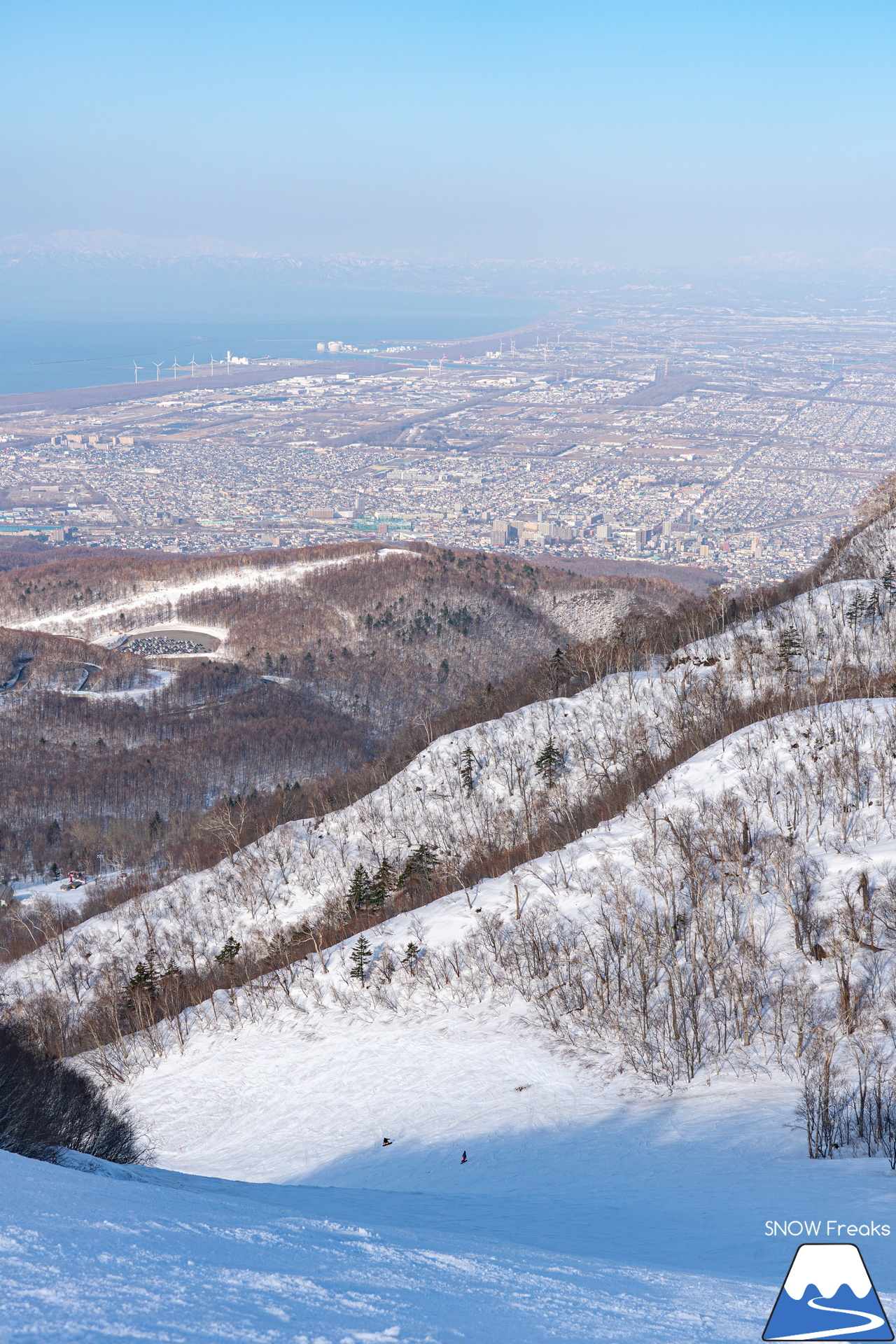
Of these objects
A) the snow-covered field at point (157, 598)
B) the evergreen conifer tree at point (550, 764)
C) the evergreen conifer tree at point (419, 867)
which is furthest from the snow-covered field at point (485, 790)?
the snow-covered field at point (157, 598)

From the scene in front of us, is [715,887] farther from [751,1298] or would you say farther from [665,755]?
[751,1298]

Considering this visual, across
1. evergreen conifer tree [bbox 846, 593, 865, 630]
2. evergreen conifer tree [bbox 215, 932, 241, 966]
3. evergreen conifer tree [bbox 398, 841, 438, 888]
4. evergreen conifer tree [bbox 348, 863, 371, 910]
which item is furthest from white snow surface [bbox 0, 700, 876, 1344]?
evergreen conifer tree [bbox 846, 593, 865, 630]

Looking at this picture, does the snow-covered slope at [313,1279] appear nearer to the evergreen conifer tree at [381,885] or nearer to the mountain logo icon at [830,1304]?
the mountain logo icon at [830,1304]

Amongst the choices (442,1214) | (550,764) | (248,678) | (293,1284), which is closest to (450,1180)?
(442,1214)

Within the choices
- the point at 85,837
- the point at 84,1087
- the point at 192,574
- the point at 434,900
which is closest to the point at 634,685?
the point at 434,900

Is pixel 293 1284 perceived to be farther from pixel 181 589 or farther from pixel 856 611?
pixel 181 589
